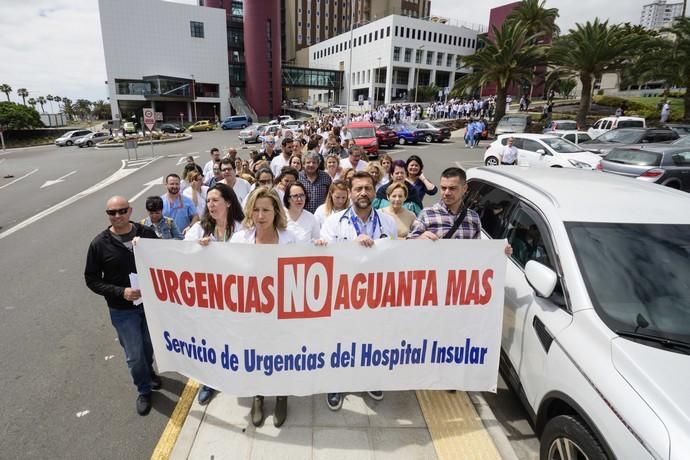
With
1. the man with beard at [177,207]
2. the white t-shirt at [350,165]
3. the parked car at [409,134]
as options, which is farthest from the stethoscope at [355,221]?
the parked car at [409,134]

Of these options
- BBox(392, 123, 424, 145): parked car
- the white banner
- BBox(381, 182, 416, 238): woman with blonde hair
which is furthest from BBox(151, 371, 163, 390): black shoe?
BBox(392, 123, 424, 145): parked car

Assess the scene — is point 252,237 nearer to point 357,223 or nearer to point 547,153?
point 357,223

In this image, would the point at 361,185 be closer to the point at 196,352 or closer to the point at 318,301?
the point at 318,301

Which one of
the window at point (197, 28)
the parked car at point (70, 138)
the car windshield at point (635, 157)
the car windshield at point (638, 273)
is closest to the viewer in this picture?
the car windshield at point (638, 273)

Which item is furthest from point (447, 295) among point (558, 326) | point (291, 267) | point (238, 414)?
point (238, 414)

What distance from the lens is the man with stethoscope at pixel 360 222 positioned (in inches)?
136

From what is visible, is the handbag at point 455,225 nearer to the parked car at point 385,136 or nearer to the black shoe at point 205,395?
A: the black shoe at point 205,395

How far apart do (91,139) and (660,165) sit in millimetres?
42117

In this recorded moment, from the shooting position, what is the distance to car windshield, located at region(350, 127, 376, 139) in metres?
20.7

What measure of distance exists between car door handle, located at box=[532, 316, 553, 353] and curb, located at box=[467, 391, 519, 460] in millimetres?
873

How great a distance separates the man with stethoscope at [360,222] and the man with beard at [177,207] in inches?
108

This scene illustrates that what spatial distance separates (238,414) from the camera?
3254 mm

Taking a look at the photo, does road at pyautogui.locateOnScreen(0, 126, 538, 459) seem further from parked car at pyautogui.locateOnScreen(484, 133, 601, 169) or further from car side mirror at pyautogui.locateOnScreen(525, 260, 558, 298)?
parked car at pyautogui.locateOnScreen(484, 133, 601, 169)

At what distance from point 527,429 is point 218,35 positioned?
78506mm
